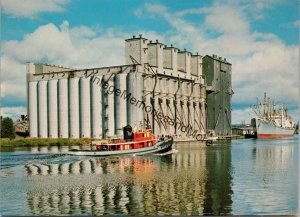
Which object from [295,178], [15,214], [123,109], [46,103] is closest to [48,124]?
[46,103]

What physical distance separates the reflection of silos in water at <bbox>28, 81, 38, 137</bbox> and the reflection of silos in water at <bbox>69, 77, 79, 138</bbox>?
603 centimetres

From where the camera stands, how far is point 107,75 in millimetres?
58719

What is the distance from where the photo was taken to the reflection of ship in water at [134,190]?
51.9ft

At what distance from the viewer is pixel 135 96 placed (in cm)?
5653

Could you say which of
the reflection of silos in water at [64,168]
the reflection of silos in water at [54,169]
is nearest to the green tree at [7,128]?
the reflection of silos in water at [54,169]

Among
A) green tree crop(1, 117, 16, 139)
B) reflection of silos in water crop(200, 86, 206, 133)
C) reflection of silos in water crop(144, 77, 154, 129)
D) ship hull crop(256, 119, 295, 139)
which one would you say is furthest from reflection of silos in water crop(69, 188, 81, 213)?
ship hull crop(256, 119, 295, 139)

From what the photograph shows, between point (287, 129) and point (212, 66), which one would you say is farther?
point (287, 129)

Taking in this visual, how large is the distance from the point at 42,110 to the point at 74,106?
540 cm

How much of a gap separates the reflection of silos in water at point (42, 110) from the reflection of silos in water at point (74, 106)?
14.2ft

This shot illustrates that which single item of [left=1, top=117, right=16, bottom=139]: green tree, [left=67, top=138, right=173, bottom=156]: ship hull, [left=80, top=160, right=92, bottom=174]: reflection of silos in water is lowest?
[left=80, top=160, right=92, bottom=174]: reflection of silos in water

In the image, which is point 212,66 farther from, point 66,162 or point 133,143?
point 66,162

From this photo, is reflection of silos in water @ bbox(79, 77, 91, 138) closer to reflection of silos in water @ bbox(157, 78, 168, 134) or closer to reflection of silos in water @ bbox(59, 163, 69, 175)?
reflection of silos in water @ bbox(157, 78, 168, 134)

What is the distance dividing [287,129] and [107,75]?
44.4 meters

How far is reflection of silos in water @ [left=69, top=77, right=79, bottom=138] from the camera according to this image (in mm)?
60312
